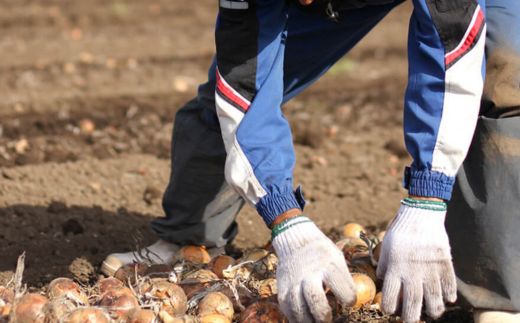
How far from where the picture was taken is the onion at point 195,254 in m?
3.48

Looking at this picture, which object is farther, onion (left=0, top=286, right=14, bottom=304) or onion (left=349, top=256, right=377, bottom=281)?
onion (left=349, top=256, right=377, bottom=281)

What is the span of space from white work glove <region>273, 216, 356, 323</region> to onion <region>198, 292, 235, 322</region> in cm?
22

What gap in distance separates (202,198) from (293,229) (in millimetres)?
1012

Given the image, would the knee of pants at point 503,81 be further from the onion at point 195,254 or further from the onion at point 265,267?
the onion at point 195,254

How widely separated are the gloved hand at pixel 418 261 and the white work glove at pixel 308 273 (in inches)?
5.2

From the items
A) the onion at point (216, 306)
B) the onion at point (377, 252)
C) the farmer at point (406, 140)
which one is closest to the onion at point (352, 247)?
the onion at point (377, 252)

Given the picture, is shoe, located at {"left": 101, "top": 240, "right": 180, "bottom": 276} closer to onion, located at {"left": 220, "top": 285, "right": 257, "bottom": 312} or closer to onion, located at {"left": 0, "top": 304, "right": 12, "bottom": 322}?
onion, located at {"left": 220, "top": 285, "right": 257, "bottom": 312}

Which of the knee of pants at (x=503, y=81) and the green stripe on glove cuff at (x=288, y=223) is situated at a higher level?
the knee of pants at (x=503, y=81)

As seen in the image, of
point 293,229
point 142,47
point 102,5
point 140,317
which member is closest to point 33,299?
point 140,317

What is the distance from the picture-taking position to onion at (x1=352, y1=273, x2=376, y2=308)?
113 inches

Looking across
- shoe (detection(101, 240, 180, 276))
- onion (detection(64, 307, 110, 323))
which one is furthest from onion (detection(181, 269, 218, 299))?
onion (detection(64, 307, 110, 323))

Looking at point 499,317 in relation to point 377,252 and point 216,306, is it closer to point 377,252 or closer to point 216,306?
point 377,252

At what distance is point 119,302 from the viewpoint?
268 centimetres

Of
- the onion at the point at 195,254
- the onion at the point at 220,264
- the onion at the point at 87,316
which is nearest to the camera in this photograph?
the onion at the point at 87,316
